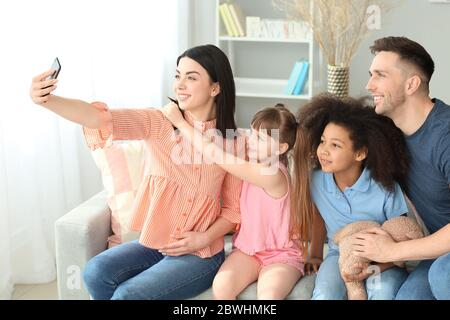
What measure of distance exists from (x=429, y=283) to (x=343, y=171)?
1.42 ft

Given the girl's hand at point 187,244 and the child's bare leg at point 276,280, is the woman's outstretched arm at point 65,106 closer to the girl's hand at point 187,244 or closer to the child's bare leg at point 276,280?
the girl's hand at point 187,244

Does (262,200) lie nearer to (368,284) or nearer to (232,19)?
(368,284)

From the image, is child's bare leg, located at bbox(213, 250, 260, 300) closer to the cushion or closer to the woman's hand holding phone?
the cushion

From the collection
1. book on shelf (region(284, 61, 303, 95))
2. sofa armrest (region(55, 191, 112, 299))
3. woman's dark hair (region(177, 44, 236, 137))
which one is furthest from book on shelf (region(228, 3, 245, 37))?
sofa armrest (region(55, 191, 112, 299))

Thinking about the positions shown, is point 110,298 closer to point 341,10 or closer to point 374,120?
point 374,120

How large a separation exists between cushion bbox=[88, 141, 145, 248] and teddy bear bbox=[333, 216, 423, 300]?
0.73 m

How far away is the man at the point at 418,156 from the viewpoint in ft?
6.82

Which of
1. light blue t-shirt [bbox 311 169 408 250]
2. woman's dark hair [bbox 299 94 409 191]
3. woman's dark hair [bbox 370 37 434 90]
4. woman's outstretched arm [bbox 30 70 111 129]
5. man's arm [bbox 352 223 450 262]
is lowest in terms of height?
man's arm [bbox 352 223 450 262]

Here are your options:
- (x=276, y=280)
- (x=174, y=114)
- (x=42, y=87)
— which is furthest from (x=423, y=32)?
(x=42, y=87)

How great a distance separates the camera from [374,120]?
2.28m

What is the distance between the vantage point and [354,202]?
228cm

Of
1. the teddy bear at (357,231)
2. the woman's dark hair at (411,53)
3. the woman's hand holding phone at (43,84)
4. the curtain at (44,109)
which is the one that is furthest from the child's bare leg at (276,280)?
the curtain at (44,109)

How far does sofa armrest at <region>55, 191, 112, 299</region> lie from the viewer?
2.38 meters
